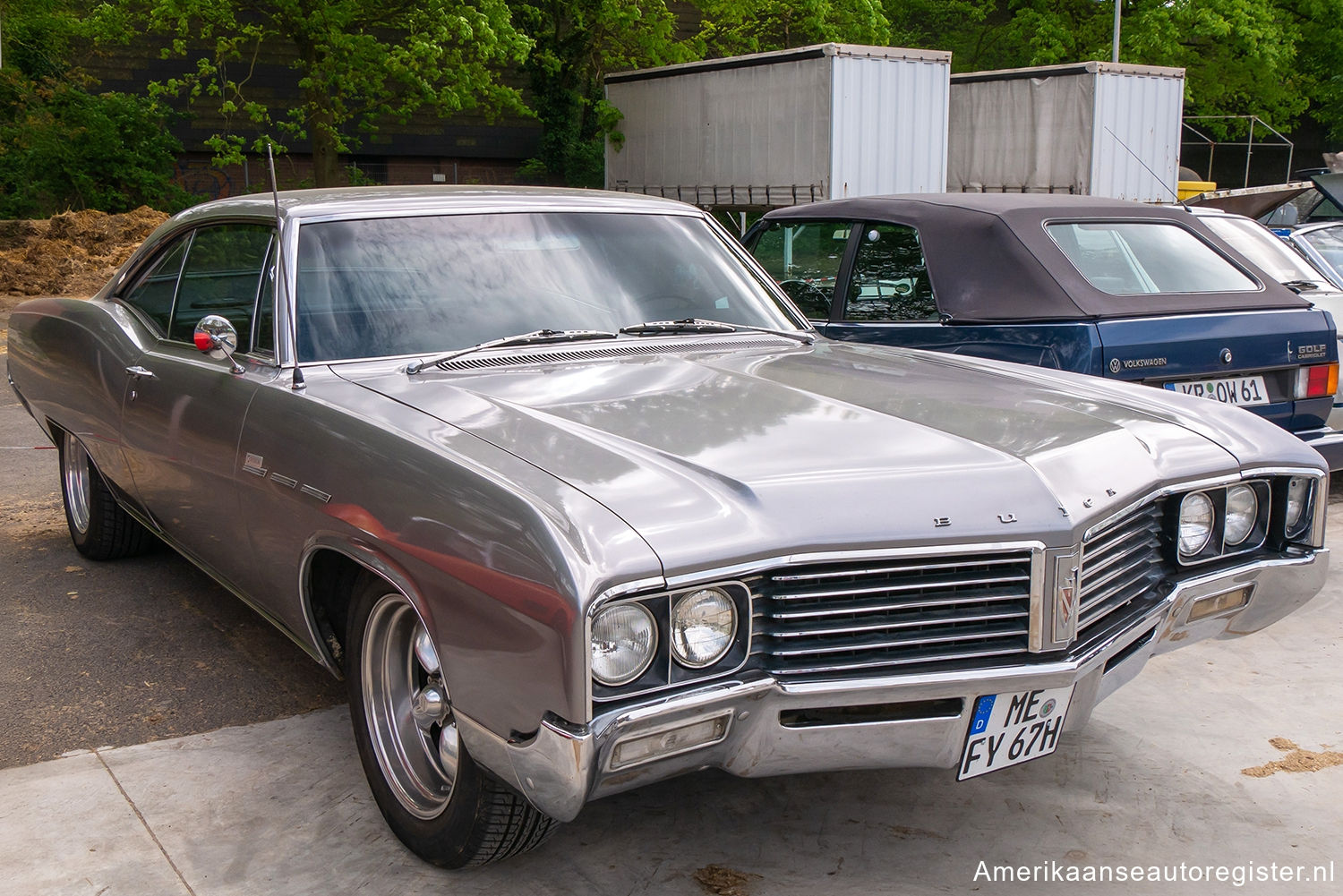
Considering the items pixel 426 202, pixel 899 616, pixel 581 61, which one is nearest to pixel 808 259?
pixel 426 202

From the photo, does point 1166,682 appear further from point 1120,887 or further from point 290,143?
point 290,143

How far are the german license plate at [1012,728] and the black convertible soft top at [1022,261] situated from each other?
2886mm

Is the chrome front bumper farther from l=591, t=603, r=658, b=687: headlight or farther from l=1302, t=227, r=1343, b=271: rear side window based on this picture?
l=1302, t=227, r=1343, b=271: rear side window

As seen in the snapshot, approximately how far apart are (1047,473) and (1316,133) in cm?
3693

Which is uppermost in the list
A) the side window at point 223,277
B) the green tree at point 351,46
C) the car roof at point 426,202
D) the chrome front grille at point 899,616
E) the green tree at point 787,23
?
the green tree at point 787,23

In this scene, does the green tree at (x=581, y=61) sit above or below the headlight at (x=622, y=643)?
above

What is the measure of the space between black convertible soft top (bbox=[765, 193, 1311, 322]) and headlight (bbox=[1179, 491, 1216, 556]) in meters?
2.27

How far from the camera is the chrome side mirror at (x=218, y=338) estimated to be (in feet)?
11.3

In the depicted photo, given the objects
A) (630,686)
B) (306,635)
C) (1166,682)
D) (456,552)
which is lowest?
(1166,682)

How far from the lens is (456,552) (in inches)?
95.5

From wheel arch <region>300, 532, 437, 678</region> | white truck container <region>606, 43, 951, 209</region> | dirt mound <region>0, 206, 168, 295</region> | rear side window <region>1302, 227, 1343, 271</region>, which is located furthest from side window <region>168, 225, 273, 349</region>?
dirt mound <region>0, 206, 168, 295</region>

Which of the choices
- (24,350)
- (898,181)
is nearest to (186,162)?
(898,181)

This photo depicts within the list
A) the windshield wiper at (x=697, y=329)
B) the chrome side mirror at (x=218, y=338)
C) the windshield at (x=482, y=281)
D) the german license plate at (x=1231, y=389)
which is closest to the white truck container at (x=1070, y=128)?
the german license plate at (x=1231, y=389)

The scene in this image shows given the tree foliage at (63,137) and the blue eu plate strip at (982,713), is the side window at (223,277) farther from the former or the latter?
the tree foliage at (63,137)
